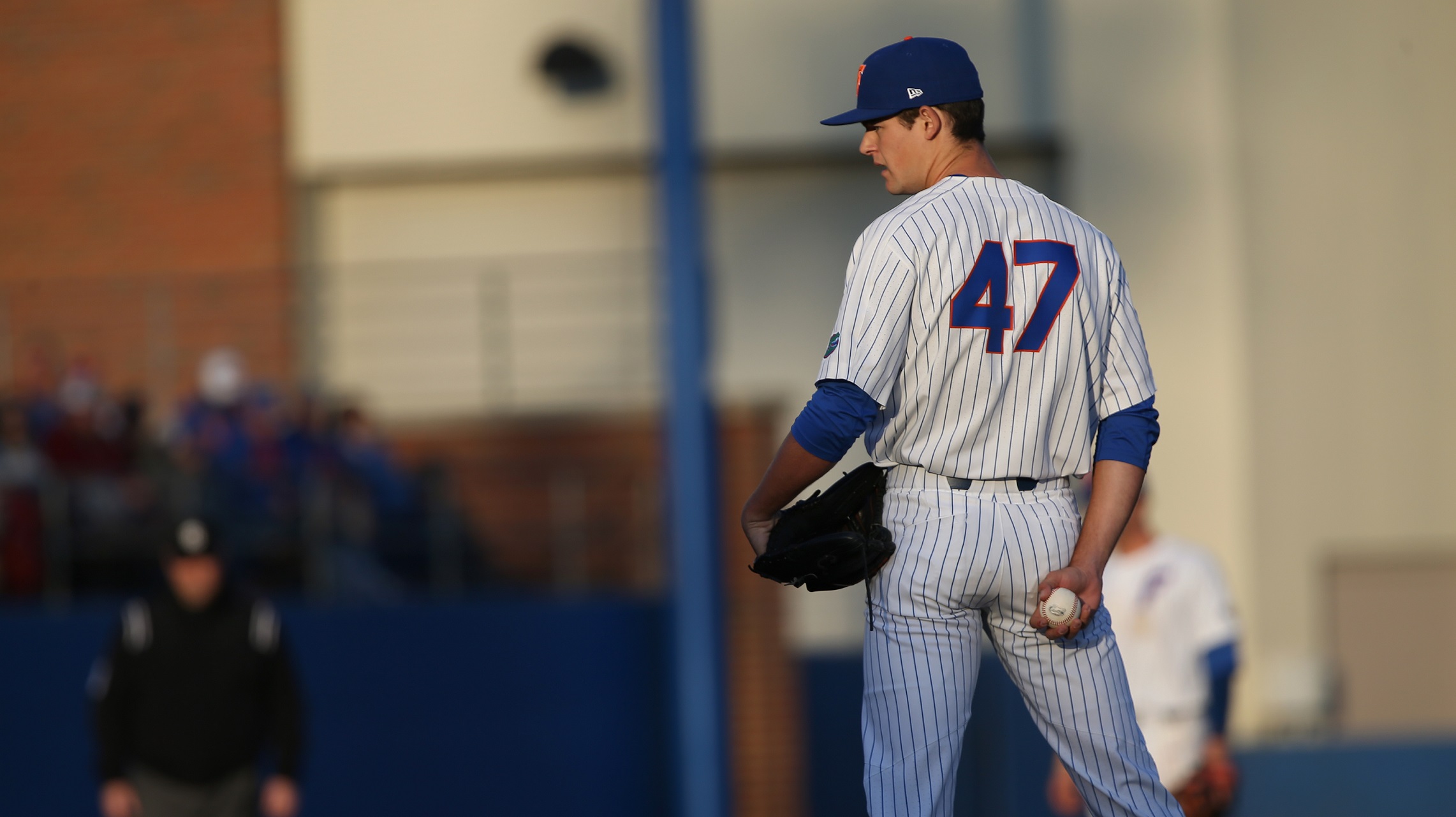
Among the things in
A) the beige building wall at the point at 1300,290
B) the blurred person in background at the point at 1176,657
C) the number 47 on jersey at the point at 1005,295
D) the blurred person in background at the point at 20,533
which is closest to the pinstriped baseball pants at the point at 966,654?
the number 47 on jersey at the point at 1005,295

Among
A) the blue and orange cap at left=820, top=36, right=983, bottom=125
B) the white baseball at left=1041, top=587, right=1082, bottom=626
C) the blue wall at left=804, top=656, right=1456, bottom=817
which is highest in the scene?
the blue and orange cap at left=820, top=36, right=983, bottom=125

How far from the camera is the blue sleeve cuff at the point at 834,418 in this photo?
2.71 metres

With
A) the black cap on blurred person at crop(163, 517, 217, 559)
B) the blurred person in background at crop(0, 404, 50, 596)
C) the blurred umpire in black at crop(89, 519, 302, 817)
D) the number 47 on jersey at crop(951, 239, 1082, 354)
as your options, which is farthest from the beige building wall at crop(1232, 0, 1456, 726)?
the number 47 on jersey at crop(951, 239, 1082, 354)

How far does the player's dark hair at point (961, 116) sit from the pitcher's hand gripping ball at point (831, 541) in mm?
672

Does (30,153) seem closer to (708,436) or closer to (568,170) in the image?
(568,170)

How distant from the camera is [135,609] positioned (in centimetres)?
637

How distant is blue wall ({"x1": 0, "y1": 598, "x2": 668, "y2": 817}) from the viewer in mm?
8641

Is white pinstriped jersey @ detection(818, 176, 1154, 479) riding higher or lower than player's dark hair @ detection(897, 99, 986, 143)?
lower

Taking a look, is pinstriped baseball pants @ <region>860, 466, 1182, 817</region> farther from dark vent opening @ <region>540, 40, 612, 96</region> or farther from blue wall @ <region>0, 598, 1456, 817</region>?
dark vent opening @ <region>540, 40, 612, 96</region>

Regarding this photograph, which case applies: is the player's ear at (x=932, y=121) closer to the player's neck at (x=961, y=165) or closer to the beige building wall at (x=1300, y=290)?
the player's neck at (x=961, y=165)

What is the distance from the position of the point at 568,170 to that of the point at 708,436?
5364 millimetres

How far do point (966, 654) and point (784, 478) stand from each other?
473 millimetres

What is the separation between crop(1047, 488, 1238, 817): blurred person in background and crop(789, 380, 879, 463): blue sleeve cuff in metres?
3.04

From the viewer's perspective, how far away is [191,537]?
611 centimetres
